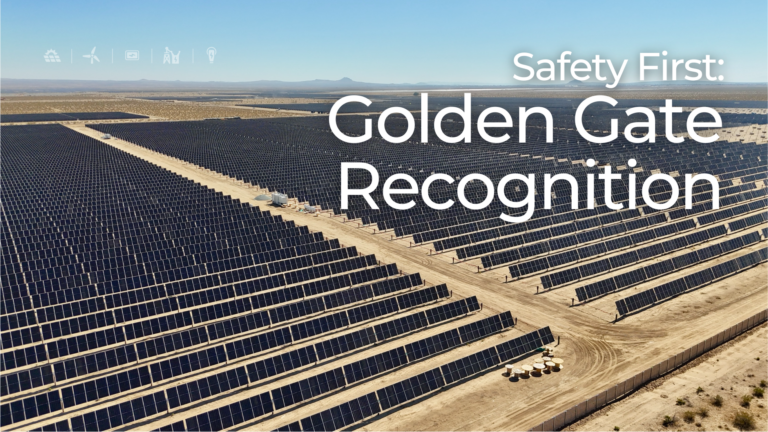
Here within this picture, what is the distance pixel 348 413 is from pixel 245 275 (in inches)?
705

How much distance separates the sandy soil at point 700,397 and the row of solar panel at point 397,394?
5702 mm

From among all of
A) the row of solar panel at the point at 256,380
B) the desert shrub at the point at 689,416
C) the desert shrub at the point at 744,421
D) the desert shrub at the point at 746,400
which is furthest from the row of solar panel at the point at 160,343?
the desert shrub at the point at 746,400

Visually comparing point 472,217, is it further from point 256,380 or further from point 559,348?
point 256,380

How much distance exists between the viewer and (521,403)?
24000 millimetres

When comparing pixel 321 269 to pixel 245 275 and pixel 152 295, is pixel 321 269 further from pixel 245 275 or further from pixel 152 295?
pixel 152 295

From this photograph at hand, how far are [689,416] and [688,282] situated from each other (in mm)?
17291

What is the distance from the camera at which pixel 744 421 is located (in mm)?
21750

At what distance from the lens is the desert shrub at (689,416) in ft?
72.7

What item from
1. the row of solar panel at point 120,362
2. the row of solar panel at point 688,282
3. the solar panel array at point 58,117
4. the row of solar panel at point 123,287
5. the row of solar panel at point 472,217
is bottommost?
the row of solar panel at point 120,362

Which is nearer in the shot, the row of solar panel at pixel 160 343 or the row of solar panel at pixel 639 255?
the row of solar panel at pixel 160 343

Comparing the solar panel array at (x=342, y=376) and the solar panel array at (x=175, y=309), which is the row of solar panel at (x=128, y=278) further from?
the solar panel array at (x=342, y=376)

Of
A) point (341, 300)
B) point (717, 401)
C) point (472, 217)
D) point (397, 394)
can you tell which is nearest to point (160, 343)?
point (341, 300)

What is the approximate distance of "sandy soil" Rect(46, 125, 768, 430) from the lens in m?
23.1

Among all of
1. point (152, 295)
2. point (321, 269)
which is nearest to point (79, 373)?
point (152, 295)
